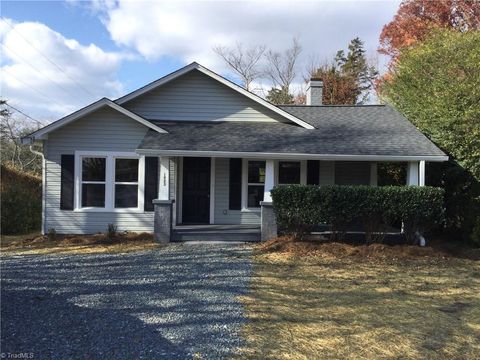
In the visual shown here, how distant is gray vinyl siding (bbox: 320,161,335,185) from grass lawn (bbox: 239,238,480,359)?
3826mm

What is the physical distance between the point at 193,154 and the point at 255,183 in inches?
106

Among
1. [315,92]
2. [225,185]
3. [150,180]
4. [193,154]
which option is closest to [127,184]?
[150,180]

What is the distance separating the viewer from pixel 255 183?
Result: 13.3m

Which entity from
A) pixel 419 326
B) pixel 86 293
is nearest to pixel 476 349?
pixel 419 326

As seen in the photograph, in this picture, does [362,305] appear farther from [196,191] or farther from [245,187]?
[196,191]

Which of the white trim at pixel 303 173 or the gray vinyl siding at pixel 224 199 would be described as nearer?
the gray vinyl siding at pixel 224 199

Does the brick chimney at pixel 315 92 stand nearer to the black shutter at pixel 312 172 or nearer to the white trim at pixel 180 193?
the black shutter at pixel 312 172

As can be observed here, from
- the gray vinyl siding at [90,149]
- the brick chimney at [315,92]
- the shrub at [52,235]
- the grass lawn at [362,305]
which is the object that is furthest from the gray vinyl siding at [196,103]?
the grass lawn at [362,305]

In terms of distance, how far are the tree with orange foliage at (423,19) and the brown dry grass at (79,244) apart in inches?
760

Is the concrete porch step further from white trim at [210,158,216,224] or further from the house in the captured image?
white trim at [210,158,216,224]

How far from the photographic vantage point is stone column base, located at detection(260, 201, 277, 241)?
11070mm

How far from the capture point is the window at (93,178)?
12227 millimetres

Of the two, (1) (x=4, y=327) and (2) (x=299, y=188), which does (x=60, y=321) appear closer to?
(1) (x=4, y=327)

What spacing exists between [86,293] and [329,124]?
31.9ft
